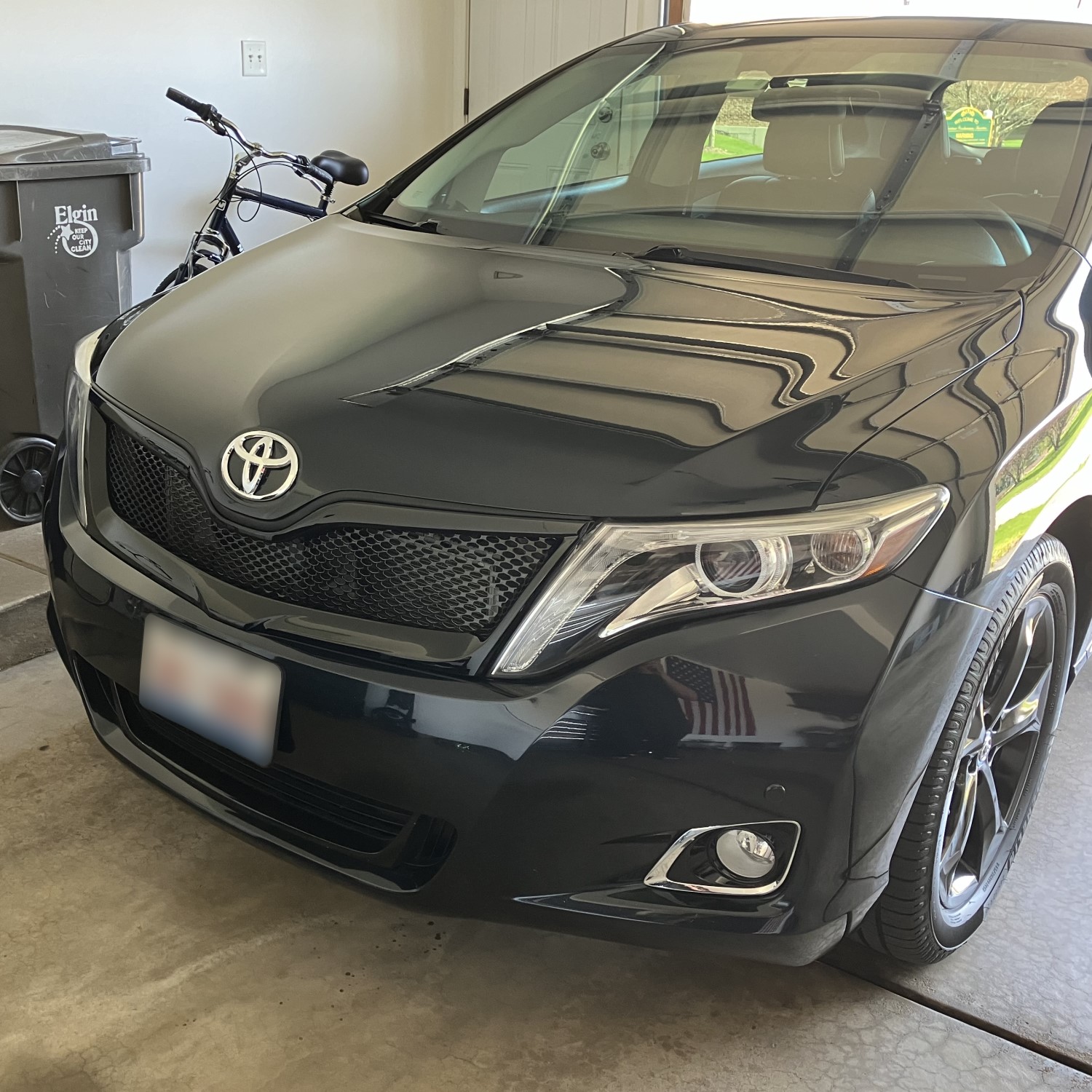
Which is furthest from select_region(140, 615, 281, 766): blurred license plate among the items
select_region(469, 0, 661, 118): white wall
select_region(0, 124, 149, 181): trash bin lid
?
select_region(469, 0, 661, 118): white wall

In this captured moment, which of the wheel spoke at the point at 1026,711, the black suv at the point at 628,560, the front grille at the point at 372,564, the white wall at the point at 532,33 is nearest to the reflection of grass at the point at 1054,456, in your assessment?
the black suv at the point at 628,560

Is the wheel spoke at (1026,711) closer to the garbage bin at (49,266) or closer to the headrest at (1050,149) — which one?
the headrest at (1050,149)

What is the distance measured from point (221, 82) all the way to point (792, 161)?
10.2ft

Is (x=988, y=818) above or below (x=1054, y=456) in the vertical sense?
below

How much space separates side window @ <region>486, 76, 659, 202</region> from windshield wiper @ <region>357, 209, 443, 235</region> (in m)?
0.14

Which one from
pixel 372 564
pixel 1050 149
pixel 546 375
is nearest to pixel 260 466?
pixel 372 564

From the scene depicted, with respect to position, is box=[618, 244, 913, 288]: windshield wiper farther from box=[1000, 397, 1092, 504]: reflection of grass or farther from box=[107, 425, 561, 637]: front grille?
box=[107, 425, 561, 637]: front grille

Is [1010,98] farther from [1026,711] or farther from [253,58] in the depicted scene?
[253,58]

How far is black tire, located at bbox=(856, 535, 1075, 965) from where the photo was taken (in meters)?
1.29

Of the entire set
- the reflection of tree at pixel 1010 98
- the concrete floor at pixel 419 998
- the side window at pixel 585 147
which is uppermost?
the reflection of tree at pixel 1010 98

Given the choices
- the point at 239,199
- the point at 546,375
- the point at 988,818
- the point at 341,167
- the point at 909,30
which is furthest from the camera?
the point at 239,199

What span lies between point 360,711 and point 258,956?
56 cm

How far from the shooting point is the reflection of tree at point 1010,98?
1774 millimetres

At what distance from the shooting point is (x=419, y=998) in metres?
1.48
